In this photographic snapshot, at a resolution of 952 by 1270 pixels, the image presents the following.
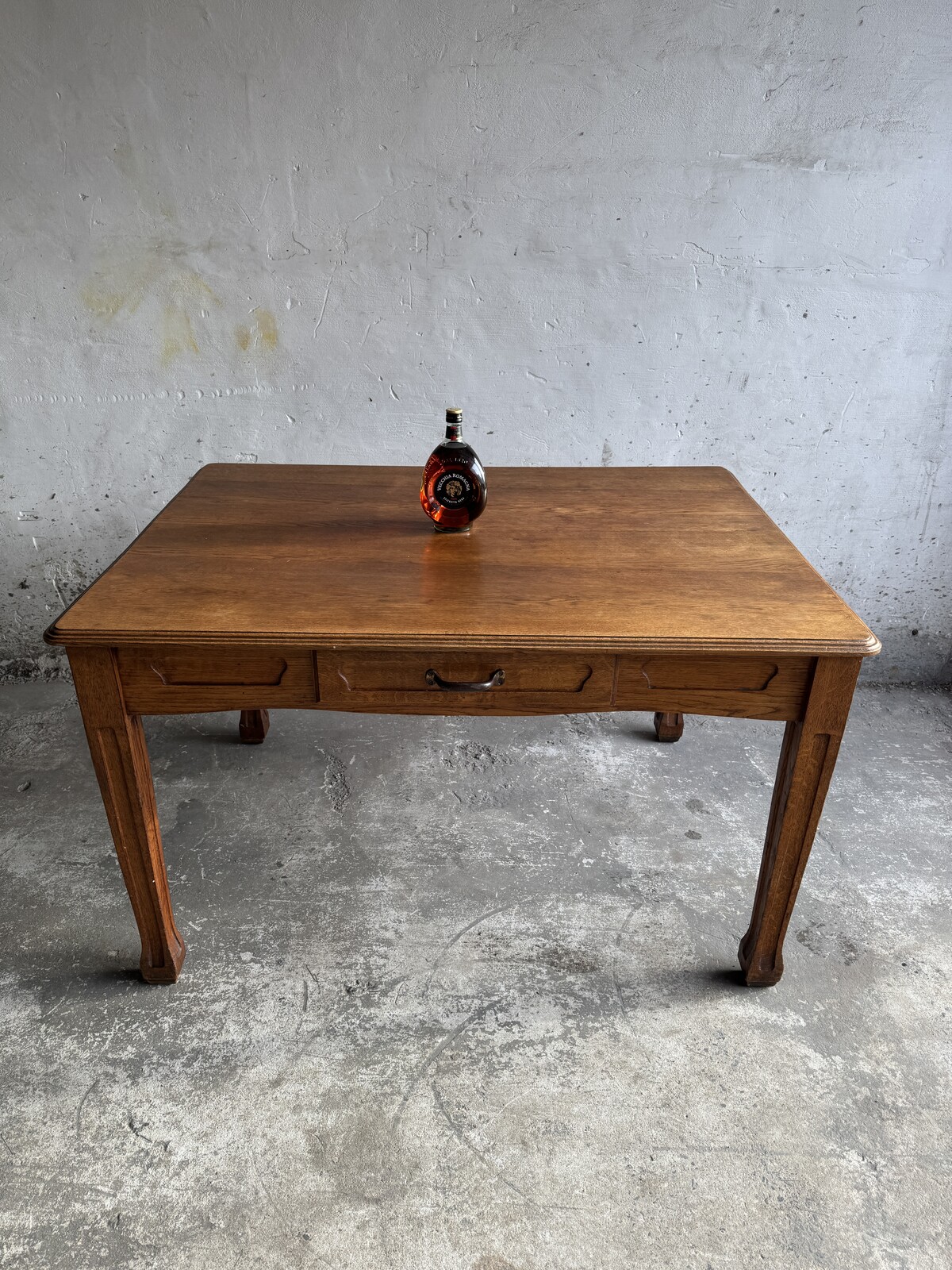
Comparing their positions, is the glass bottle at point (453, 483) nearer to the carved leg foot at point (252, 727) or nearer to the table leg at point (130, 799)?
the table leg at point (130, 799)

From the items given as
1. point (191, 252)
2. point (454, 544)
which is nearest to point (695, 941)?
point (454, 544)

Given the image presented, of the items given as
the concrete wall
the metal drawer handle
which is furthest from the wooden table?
the concrete wall

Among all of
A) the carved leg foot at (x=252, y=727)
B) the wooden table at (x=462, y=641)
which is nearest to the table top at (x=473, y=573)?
the wooden table at (x=462, y=641)

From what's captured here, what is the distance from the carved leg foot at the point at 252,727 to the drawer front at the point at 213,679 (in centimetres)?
103

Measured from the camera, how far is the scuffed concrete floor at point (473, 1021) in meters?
1.45

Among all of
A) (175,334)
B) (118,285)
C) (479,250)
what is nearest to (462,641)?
(479,250)

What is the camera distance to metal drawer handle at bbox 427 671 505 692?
1.61 m

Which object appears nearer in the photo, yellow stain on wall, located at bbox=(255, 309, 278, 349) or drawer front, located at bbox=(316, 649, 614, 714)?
drawer front, located at bbox=(316, 649, 614, 714)

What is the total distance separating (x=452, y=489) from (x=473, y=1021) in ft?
3.61

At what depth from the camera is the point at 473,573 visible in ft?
5.84

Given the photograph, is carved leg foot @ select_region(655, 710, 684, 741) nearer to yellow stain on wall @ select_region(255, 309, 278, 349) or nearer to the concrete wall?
the concrete wall

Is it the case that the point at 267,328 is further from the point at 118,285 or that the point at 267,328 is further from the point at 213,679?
the point at 213,679

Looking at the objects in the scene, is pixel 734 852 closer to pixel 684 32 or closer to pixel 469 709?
pixel 469 709

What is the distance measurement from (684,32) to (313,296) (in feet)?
4.13
